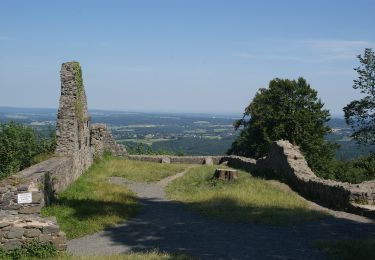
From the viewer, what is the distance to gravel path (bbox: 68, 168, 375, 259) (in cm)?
941

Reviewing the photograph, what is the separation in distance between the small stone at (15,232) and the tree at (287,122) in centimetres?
2722

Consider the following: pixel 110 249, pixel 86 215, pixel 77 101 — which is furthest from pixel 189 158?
pixel 110 249

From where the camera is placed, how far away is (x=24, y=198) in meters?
10.3

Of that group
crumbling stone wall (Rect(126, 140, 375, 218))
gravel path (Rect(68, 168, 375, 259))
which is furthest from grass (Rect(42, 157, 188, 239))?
crumbling stone wall (Rect(126, 140, 375, 218))

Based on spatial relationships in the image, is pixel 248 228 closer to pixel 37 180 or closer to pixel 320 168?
pixel 37 180

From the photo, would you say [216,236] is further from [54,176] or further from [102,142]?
[102,142]

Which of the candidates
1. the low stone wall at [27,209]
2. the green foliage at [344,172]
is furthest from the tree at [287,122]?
the low stone wall at [27,209]

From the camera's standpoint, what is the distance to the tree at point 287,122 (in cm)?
3494

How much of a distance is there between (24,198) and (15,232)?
1291 mm

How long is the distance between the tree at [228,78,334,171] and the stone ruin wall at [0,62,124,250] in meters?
15.1

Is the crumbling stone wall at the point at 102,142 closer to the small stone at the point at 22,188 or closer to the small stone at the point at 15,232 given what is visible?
the small stone at the point at 22,188

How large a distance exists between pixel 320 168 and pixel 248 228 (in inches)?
963

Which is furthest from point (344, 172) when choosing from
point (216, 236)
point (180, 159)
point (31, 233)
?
point (31, 233)

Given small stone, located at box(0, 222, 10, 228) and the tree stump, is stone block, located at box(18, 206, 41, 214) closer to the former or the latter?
small stone, located at box(0, 222, 10, 228)
